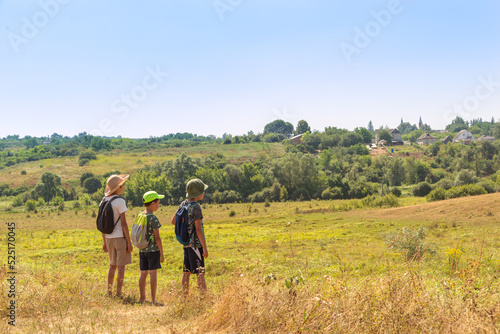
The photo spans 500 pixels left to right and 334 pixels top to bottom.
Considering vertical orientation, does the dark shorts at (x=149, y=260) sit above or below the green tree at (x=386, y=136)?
below

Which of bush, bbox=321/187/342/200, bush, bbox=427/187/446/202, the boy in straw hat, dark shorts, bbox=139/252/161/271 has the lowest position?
bush, bbox=321/187/342/200

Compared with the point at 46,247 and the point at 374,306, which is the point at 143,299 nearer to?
the point at 374,306

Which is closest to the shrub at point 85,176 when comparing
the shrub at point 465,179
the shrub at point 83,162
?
the shrub at point 83,162

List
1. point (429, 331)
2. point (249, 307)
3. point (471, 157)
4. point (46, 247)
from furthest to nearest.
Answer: point (471, 157) → point (46, 247) → point (249, 307) → point (429, 331)

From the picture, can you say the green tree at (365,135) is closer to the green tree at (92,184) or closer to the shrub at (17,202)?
the green tree at (92,184)

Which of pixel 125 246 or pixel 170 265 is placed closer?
pixel 125 246

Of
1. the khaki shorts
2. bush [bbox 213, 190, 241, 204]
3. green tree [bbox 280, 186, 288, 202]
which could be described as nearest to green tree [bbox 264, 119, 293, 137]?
bush [bbox 213, 190, 241, 204]

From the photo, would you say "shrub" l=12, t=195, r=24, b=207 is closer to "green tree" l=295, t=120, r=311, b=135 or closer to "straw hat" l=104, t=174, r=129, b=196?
"straw hat" l=104, t=174, r=129, b=196

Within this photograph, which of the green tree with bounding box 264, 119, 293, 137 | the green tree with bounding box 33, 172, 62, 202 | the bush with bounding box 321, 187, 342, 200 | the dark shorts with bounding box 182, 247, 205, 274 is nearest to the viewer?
the dark shorts with bounding box 182, 247, 205, 274

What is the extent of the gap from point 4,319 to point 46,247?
13698 mm

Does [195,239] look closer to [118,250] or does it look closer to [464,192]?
[118,250]

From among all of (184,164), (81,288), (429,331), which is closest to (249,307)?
(429,331)

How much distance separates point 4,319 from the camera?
423 cm

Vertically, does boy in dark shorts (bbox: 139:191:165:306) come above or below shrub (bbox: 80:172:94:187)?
below
